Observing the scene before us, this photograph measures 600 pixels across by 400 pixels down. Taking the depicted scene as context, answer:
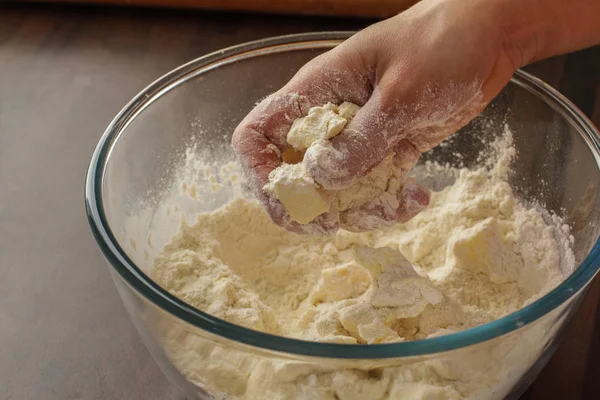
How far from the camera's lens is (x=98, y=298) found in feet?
3.61

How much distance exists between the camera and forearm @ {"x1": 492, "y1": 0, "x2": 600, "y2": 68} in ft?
2.97

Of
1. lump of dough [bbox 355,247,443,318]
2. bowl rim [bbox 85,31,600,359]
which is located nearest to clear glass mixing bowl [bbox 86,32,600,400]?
bowl rim [bbox 85,31,600,359]

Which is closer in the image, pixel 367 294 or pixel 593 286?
pixel 367 294

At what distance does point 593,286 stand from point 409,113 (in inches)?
19.6

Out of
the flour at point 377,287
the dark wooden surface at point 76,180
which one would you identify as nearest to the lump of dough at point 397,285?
the flour at point 377,287

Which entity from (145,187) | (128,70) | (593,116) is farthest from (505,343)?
(128,70)

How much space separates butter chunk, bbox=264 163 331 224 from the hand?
18 millimetres

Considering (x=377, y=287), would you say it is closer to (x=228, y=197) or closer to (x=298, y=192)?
(x=298, y=192)

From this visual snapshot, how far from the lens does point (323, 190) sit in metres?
0.82

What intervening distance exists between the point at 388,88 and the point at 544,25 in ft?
0.90

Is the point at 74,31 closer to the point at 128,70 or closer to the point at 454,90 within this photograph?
the point at 128,70

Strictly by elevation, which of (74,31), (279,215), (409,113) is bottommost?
(279,215)

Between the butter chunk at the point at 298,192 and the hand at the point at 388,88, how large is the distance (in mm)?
18

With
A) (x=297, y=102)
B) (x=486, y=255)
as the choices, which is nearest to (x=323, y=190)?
(x=297, y=102)
